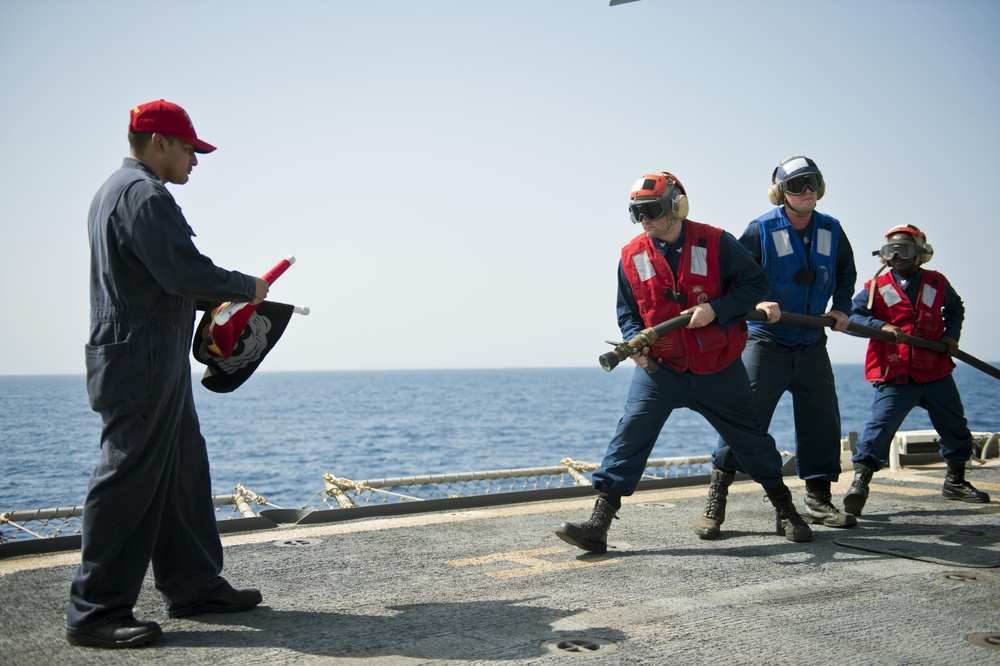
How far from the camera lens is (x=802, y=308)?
5352 mm

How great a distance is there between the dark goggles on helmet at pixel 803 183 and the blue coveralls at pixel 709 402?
676 millimetres

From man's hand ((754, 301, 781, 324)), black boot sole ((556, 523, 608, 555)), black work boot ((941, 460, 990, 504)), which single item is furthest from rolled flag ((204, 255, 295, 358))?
black work boot ((941, 460, 990, 504))

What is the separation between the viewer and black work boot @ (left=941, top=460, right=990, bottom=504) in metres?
6.12

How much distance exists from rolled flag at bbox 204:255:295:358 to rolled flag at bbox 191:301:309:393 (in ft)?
0.04

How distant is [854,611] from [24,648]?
2.93 meters

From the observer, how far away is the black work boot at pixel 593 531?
14.8 ft

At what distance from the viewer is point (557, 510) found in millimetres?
5777

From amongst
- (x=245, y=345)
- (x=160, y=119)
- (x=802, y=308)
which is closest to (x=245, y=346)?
(x=245, y=345)

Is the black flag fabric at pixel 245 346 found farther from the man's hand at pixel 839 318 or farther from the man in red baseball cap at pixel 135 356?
the man's hand at pixel 839 318

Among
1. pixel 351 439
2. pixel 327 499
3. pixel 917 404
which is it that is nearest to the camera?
pixel 327 499

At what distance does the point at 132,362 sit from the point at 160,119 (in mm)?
935

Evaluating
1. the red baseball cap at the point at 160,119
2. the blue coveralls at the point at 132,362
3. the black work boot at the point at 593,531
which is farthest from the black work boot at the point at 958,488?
the red baseball cap at the point at 160,119

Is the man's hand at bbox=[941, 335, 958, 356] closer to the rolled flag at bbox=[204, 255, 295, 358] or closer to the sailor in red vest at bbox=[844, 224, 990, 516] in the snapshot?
the sailor in red vest at bbox=[844, 224, 990, 516]

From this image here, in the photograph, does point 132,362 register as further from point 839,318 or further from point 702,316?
point 839,318
